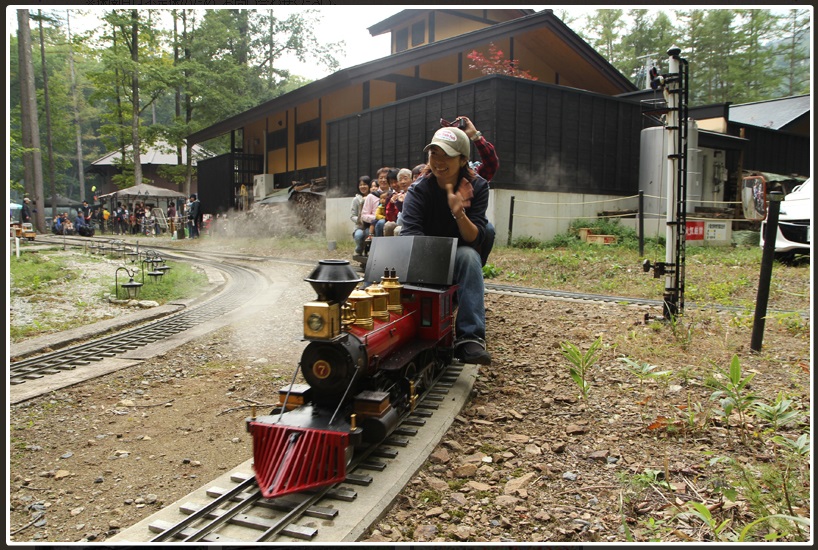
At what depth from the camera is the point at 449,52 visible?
13438 millimetres

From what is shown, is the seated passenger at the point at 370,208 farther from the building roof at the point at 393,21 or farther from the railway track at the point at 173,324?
the building roof at the point at 393,21

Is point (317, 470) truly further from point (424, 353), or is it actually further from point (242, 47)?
point (242, 47)

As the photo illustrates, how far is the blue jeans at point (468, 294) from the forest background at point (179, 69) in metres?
2.01

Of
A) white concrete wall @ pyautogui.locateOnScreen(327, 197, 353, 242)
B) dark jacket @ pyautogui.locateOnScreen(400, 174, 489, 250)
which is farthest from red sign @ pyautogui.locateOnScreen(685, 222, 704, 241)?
dark jacket @ pyautogui.locateOnScreen(400, 174, 489, 250)

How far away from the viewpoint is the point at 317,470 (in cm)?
267

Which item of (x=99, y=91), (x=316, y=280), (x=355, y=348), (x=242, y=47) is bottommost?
(x=355, y=348)

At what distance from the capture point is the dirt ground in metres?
2.54

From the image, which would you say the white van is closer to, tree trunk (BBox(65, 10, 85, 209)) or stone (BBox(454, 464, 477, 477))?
stone (BBox(454, 464, 477, 477))

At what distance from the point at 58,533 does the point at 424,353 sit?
7.98 ft

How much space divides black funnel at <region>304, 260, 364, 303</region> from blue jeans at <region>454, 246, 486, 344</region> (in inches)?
61.2

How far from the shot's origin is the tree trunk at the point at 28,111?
8.67 ft

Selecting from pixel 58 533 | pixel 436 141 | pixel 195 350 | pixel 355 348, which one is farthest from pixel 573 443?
pixel 195 350

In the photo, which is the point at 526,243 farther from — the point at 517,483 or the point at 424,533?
the point at 424,533

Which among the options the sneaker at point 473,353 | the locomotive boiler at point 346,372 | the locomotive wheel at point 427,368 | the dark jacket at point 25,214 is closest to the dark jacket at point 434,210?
the locomotive boiler at point 346,372
